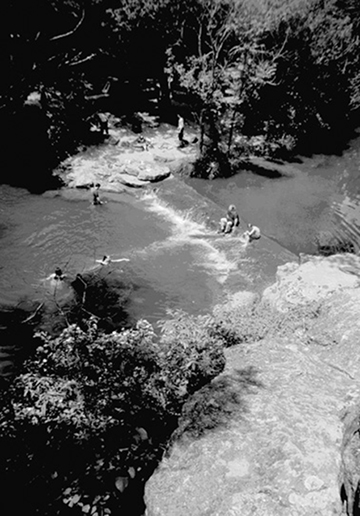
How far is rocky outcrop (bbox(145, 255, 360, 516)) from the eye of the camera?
419 cm

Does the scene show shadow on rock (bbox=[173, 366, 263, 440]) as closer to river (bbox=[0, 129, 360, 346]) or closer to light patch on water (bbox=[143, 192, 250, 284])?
river (bbox=[0, 129, 360, 346])

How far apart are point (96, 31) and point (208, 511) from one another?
2863cm

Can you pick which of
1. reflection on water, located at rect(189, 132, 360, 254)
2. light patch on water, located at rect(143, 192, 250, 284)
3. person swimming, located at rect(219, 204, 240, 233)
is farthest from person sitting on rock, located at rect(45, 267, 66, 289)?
reflection on water, located at rect(189, 132, 360, 254)

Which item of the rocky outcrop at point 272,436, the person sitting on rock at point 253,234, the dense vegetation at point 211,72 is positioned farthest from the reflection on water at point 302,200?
the rocky outcrop at point 272,436

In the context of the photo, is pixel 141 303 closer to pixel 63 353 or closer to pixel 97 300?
pixel 97 300

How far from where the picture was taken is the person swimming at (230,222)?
1606 centimetres

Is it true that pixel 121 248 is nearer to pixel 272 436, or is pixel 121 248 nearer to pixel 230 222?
pixel 230 222

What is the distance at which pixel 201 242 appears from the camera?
15.8m

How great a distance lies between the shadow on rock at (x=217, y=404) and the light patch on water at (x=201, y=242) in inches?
284

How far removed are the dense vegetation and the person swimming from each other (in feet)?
19.1

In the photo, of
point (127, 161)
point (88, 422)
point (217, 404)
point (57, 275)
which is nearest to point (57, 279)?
point (57, 275)

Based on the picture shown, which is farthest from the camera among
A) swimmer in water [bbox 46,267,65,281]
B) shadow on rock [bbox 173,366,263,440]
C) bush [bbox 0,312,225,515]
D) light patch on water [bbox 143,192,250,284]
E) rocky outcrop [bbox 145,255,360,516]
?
light patch on water [bbox 143,192,250,284]

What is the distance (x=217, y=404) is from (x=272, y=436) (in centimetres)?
102

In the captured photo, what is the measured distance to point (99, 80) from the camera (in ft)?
91.9
